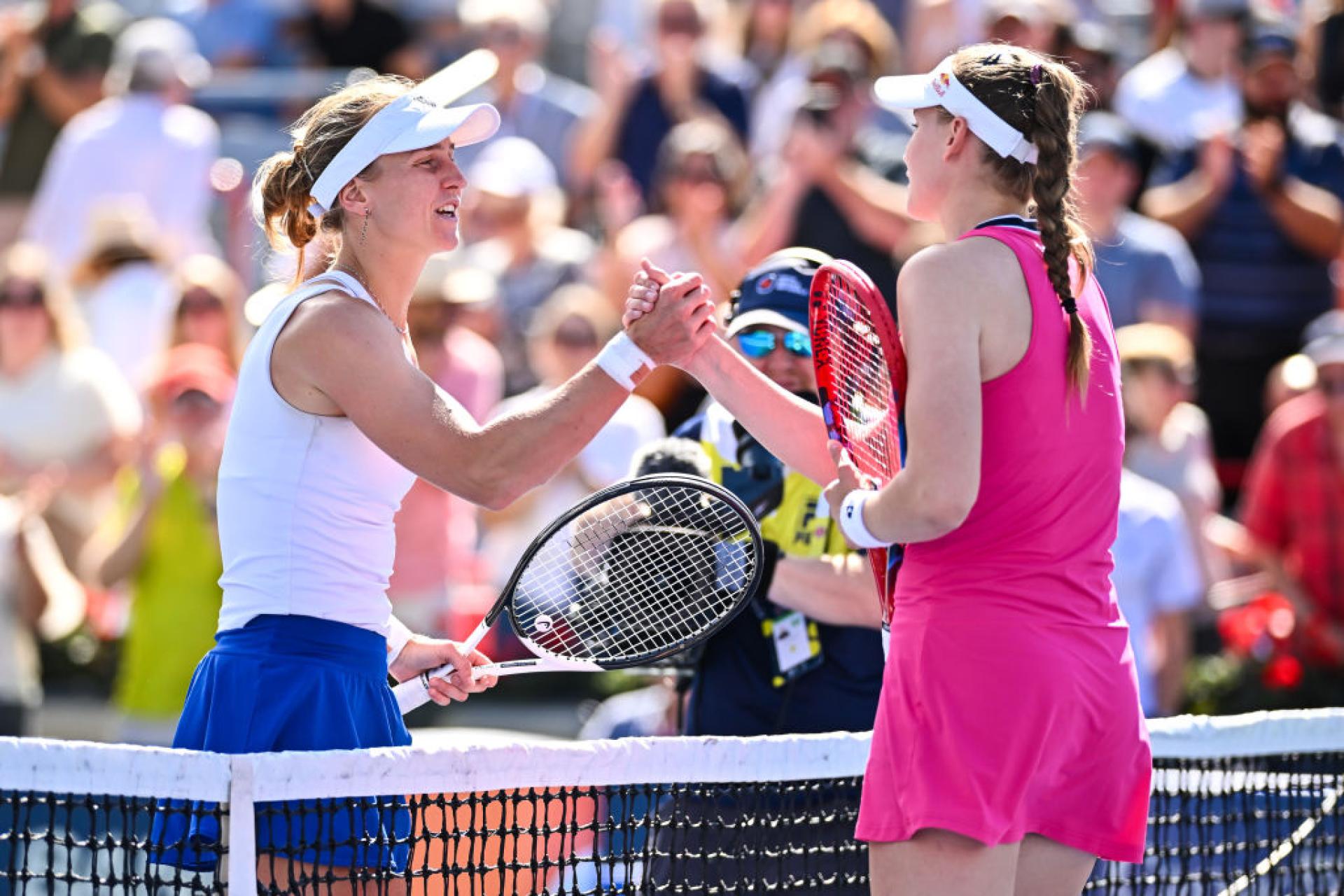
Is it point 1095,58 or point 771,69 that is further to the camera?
point 771,69

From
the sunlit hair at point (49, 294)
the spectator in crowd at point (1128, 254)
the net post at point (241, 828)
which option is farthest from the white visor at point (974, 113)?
the sunlit hair at point (49, 294)

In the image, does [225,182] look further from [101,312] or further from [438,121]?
[438,121]

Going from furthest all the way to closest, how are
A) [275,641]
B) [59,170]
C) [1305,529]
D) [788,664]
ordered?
[59,170], [1305,529], [788,664], [275,641]

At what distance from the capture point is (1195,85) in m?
9.70

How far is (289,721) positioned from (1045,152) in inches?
66.2

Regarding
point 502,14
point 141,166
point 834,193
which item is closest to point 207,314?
point 141,166

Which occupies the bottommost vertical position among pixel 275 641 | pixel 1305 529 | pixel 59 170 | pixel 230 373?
pixel 275 641

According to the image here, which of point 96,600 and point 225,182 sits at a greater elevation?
point 225,182

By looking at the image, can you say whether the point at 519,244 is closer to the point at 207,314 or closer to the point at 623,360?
the point at 207,314

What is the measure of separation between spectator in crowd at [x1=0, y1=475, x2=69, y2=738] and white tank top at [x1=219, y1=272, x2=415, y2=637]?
13.2 ft

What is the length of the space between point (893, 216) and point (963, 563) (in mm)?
5495

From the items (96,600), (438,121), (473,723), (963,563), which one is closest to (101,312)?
(96,600)

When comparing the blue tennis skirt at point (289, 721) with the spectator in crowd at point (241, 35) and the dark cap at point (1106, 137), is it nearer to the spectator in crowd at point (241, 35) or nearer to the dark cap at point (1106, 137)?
the dark cap at point (1106, 137)

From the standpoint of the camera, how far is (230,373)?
8.42m
